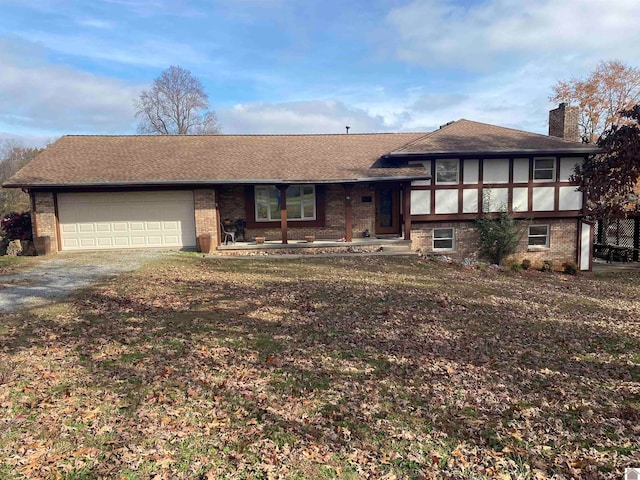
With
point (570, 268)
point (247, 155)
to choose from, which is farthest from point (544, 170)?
point (247, 155)

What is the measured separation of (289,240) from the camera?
1734 centimetres

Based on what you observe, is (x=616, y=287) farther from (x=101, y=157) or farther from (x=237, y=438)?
(x=101, y=157)

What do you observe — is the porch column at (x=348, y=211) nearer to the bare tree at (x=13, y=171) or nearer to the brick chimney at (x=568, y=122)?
the brick chimney at (x=568, y=122)

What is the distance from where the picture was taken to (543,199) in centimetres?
1720

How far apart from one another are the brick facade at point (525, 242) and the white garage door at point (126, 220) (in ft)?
29.7

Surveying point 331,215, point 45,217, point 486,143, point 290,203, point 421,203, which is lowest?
point 331,215

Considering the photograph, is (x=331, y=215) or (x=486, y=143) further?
(x=331, y=215)

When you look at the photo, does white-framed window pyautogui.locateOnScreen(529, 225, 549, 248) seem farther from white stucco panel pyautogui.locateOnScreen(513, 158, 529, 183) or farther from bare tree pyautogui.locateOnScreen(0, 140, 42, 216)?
bare tree pyautogui.locateOnScreen(0, 140, 42, 216)

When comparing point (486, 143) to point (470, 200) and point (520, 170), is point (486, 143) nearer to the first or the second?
point (520, 170)

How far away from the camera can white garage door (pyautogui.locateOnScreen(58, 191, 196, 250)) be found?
621 inches

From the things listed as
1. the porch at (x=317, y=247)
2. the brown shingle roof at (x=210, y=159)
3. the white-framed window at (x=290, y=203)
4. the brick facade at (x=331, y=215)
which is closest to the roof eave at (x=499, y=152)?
the brown shingle roof at (x=210, y=159)

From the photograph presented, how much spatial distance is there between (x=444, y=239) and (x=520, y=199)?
341cm

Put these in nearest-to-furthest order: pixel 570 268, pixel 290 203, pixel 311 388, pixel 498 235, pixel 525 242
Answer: pixel 311 388, pixel 498 235, pixel 570 268, pixel 525 242, pixel 290 203

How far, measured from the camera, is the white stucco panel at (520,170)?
17000 millimetres
